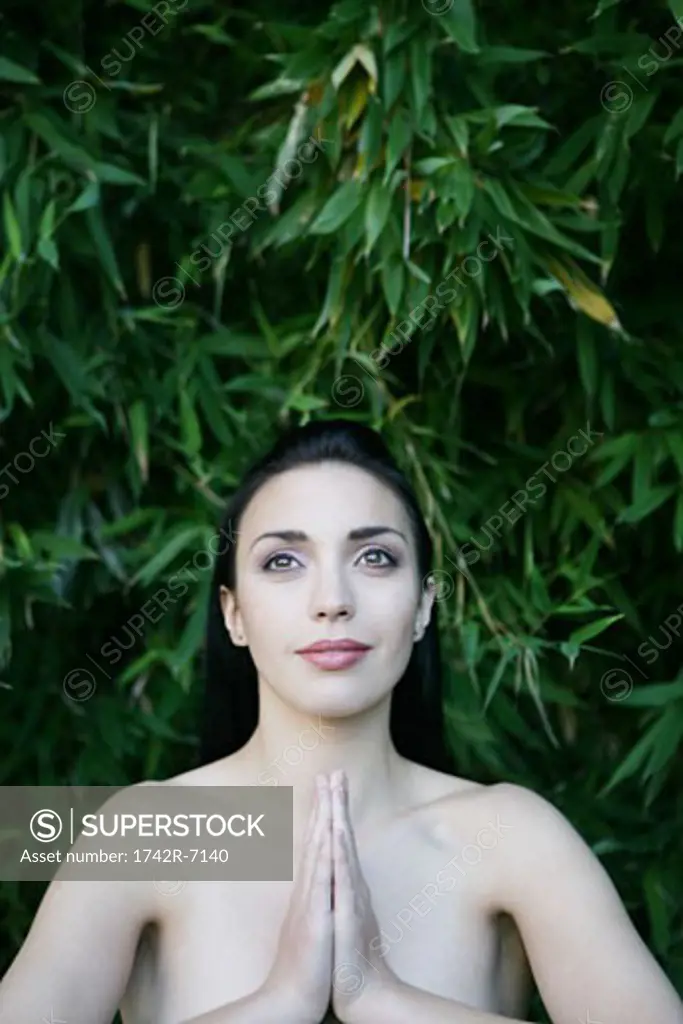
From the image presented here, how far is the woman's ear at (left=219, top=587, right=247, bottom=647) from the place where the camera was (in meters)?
1.83

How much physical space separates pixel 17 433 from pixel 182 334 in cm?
30

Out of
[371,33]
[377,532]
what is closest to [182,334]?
[371,33]

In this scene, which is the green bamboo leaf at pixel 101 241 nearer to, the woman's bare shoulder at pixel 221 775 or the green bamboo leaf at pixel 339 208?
the green bamboo leaf at pixel 339 208

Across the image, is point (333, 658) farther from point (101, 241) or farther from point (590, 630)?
point (101, 241)

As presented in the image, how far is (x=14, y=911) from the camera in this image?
261 centimetres

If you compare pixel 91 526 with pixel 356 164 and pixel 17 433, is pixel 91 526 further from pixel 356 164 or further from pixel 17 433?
pixel 356 164

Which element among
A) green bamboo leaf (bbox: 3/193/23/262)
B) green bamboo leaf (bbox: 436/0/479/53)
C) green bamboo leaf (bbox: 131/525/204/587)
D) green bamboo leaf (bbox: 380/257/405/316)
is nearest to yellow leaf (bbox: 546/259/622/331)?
green bamboo leaf (bbox: 380/257/405/316)

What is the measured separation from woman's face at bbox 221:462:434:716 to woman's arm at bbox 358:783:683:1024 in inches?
8.5

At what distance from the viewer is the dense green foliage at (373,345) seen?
2.40 m

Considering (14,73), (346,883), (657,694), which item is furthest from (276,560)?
(14,73)

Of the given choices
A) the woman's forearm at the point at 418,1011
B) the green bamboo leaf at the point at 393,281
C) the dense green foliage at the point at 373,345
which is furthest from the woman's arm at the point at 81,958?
the green bamboo leaf at the point at 393,281

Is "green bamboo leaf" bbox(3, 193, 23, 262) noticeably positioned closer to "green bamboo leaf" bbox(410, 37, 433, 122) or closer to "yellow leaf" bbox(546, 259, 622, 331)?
"green bamboo leaf" bbox(410, 37, 433, 122)

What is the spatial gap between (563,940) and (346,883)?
0.24 metres

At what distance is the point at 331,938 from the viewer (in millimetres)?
1603
